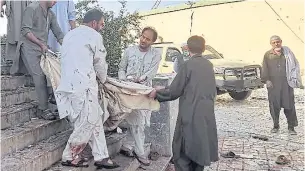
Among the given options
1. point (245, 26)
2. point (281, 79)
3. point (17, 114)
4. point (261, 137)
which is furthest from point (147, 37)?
point (245, 26)

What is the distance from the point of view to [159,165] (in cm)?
564

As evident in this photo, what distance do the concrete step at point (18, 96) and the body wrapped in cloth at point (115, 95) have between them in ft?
2.33

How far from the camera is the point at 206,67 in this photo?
15.1ft

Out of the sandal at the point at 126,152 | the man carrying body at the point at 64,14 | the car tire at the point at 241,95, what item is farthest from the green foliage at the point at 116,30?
the car tire at the point at 241,95

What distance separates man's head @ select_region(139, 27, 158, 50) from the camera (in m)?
4.88

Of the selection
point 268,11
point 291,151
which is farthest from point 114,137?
point 268,11

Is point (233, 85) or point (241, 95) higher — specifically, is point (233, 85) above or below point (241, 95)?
above

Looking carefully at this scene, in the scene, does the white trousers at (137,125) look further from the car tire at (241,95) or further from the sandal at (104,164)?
the car tire at (241,95)

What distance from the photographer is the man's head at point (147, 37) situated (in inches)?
192

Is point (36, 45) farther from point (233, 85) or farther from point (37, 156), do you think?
point (233, 85)

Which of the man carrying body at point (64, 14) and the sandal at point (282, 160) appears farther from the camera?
the sandal at point (282, 160)

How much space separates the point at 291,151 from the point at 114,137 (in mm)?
3569

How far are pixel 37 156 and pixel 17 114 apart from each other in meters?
0.87

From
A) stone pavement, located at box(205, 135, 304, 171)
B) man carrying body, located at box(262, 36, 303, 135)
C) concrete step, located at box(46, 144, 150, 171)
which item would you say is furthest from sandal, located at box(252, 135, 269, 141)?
concrete step, located at box(46, 144, 150, 171)
